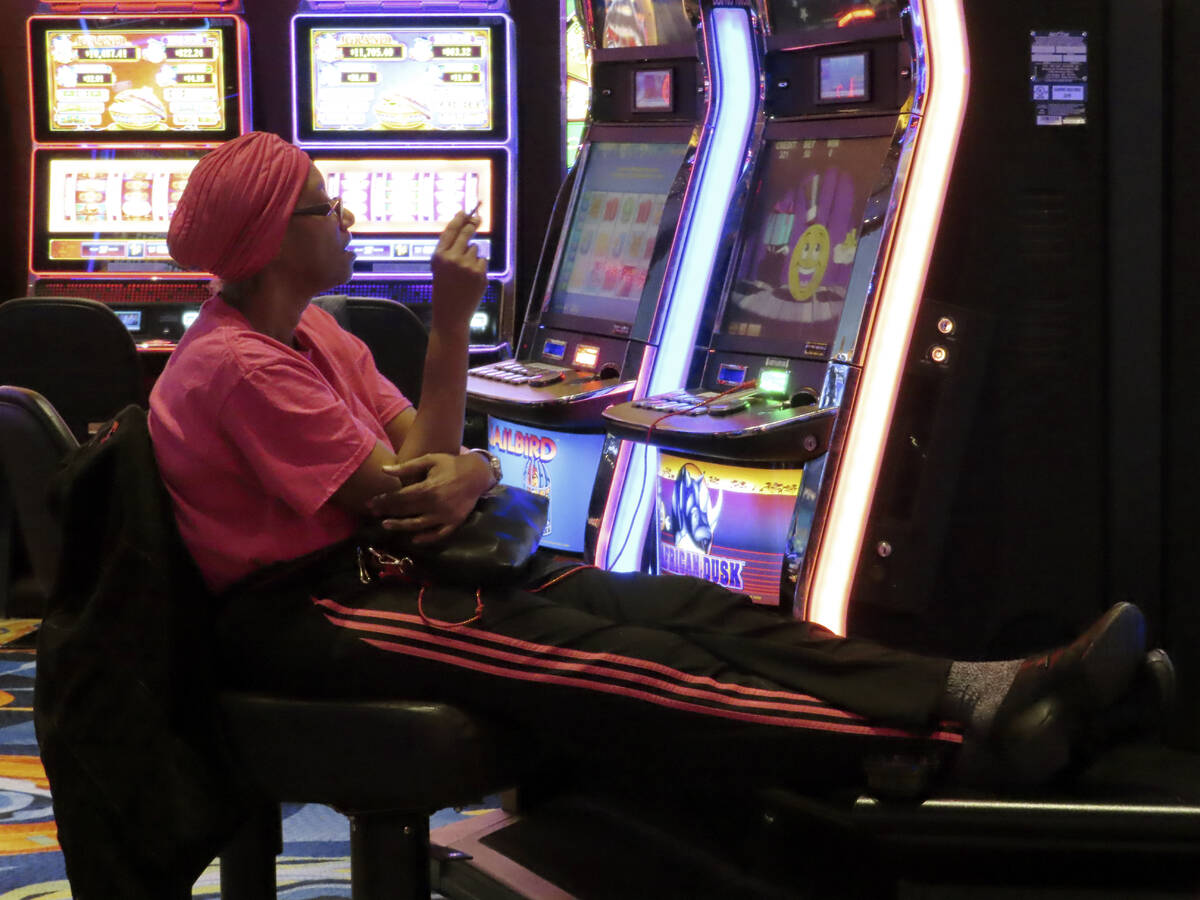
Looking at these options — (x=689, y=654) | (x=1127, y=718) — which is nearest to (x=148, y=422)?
(x=689, y=654)

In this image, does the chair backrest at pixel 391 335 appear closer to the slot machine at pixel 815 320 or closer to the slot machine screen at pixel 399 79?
the slot machine at pixel 815 320

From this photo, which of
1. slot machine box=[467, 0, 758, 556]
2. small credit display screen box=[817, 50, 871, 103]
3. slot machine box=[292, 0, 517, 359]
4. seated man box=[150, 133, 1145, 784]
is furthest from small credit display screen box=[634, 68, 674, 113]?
seated man box=[150, 133, 1145, 784]

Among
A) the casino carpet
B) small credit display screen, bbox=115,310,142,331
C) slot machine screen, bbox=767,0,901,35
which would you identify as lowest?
the casino carpet

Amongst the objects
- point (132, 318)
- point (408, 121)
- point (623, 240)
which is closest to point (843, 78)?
point (623, 240)

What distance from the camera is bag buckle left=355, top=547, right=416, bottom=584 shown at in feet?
5.32

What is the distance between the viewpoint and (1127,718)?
5.55 ft

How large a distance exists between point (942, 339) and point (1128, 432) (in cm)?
46

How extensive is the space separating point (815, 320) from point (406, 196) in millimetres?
2377

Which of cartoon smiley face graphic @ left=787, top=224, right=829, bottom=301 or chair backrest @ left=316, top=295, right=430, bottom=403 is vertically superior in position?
cartoon smiley face graphic @ left=787, top=224, right=829, bottom=301

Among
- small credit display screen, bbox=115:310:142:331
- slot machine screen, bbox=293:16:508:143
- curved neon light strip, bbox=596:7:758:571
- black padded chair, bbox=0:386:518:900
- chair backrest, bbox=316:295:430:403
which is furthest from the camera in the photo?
small credit display screen, bbox=115:310:142:331

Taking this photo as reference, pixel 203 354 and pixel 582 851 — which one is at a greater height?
pixel 203 354

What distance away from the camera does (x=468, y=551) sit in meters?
1.61

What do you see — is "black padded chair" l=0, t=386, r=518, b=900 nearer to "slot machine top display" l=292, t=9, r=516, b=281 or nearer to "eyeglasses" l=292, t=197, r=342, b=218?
"eyeglasses" l=292, t=197, r=342, b=218

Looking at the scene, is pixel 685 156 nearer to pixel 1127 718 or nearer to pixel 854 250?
pixel 854 250
